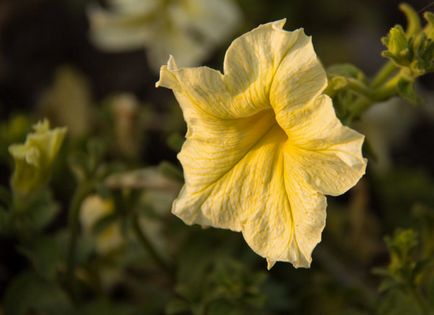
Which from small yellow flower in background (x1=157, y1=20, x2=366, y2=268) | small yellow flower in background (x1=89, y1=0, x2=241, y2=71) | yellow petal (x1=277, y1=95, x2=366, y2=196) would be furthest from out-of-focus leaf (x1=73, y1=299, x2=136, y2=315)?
small yellow flower in background (x1=89, y1=0, x2=241, y2=71)

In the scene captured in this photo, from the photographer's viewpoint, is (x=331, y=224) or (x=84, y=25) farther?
(x=84, y=25)

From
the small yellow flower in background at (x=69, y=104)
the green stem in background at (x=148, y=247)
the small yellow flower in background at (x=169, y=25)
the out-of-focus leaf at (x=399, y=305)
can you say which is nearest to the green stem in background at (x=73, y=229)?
the green stem in background at (x=148, y=247)

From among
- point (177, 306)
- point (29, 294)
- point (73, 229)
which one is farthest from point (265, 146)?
point (29, 294)

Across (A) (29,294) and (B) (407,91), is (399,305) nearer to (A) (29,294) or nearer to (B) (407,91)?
(B) (407,91)

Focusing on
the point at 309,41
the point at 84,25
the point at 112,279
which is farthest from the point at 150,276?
the point at 84,25

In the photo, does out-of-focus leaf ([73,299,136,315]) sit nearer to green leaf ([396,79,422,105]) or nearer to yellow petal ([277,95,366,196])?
yellow petal ([277,95,366,196])

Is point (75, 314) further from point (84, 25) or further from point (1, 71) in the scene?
point (84, 25)
